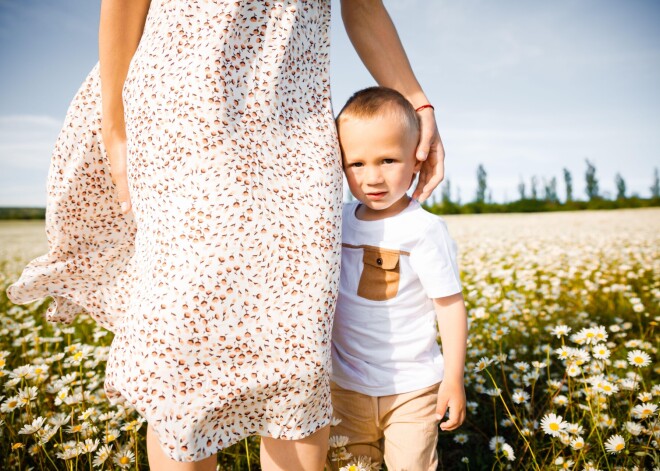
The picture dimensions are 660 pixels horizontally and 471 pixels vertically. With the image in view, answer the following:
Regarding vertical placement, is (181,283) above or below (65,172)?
below

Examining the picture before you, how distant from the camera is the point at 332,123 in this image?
4.91ft

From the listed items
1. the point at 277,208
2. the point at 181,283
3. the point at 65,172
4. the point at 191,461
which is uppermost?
the point at 65,172

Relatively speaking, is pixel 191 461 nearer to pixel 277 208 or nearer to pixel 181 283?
pixel 181 283

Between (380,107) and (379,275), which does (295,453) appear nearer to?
(379,275)

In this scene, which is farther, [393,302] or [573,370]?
[573,370]

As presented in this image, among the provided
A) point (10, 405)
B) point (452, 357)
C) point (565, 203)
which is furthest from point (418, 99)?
point (565, 203)

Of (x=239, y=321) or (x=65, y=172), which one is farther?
(x=65, y=172)

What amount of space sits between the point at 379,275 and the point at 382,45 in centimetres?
94

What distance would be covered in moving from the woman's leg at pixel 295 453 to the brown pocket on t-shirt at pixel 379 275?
51cm

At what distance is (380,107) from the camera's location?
1.54m

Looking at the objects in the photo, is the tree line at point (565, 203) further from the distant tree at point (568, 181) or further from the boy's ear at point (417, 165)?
the boy's ear at point (417, 165)

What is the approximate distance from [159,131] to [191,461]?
0.86 m

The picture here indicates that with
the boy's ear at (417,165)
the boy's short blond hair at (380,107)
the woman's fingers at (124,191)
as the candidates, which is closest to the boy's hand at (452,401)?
the boy's ear at (417,165)

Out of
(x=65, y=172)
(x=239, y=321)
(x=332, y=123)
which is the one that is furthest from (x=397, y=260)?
(x=65, y=172)
